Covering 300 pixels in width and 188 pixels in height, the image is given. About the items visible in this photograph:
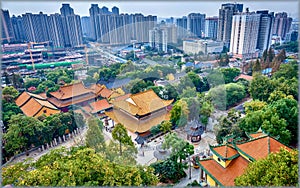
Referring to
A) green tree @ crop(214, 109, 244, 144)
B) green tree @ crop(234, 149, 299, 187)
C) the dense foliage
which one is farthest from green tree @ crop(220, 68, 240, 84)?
the dense foliage

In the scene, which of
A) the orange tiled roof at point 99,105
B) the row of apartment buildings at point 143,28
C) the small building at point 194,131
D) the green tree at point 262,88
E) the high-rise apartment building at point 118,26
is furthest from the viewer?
the row of apartment buildings at point 143,28

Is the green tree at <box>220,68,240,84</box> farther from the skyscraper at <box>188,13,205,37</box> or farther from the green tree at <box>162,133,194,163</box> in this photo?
the skyscraper at <box>188,13,205,37</box>

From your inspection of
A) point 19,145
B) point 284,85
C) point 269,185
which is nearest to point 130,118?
point 19,145

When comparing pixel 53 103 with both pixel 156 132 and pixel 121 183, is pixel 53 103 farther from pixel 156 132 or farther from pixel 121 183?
pixel 121 183

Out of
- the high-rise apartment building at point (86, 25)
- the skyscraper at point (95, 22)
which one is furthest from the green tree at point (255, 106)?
the high-rise apartment building at point (86, 25)

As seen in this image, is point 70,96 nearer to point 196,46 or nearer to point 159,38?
point 159,38

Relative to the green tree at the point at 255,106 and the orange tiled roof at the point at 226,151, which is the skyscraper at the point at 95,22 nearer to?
the green tree at the point at 255,106
